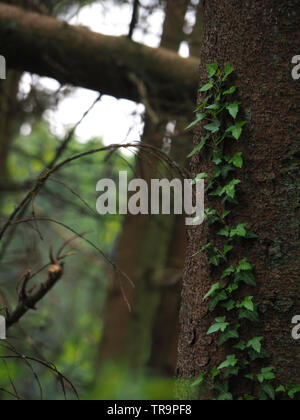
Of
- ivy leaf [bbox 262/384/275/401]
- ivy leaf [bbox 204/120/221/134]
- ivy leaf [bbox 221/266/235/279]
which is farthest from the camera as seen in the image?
ivy leaf [bbox 204/120/221/134]

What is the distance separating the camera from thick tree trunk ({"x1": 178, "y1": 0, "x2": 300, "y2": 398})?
68.0 inches

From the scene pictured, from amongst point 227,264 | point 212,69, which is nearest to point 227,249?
point 227,264

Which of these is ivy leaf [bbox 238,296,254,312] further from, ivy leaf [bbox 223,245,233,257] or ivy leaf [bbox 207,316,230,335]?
ivy leaf [bbox 223,245,233,257]

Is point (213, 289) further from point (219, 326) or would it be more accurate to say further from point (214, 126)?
point (214, 126)

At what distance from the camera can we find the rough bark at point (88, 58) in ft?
13.5

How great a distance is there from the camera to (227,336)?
1743 mm

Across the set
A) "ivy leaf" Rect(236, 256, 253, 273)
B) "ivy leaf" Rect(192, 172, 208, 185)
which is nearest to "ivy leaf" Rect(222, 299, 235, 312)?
"ivy leaf" Rect(236, 256, 253, 273)

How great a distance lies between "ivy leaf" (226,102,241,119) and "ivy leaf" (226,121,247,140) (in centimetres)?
4

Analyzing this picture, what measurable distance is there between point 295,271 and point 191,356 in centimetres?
52

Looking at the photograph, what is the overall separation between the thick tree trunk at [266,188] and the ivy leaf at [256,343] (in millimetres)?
26

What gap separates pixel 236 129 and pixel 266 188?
0.82 feet

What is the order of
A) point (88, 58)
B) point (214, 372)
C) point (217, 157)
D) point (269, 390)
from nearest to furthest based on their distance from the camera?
1. point (269, 390)
2. point (214, 372)
3. point (217, 157)
4. point (88, 58)

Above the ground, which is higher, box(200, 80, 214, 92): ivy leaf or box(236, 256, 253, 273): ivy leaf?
box(200, 80, 214, 92): ivy leaf
